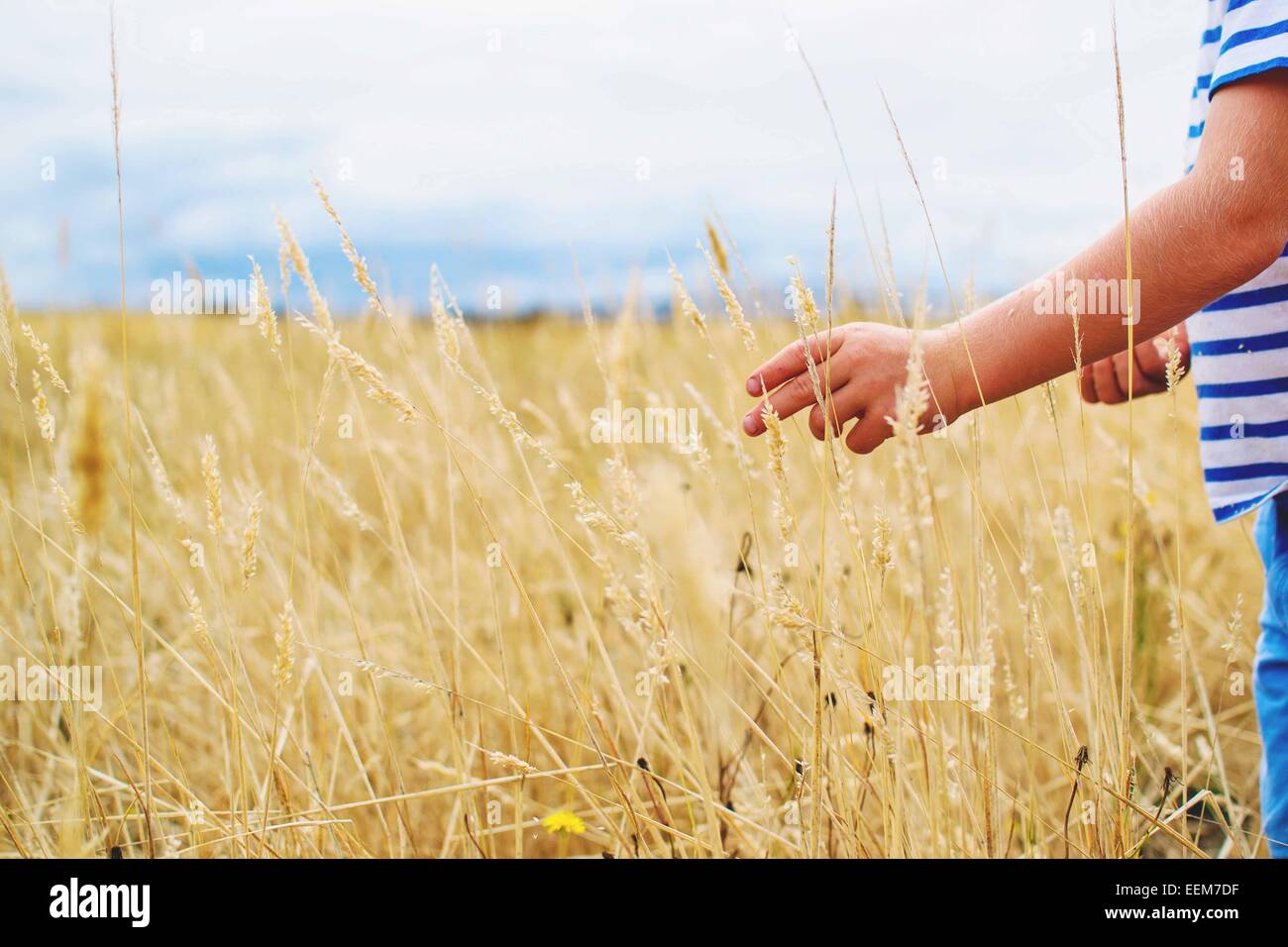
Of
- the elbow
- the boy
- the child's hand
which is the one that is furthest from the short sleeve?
the child's hand

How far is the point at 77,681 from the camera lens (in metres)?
0.94

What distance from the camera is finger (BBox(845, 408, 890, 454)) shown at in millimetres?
833

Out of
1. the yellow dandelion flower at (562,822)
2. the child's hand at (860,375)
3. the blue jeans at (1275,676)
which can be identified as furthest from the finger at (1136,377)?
the yellow dandelion flower at (562,822)

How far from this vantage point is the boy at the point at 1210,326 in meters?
0.74

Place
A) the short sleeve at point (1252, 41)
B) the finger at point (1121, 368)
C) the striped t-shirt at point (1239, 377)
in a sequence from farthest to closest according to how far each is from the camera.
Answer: the finger at point (1121, 368), the striped t-shirt at point (1239, 377), the short sleeve at point (1252, 41)

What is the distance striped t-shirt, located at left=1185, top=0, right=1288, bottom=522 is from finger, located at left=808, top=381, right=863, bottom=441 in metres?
0.50

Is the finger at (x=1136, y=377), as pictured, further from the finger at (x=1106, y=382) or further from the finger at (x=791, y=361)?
the finger at (x=791, y=361)

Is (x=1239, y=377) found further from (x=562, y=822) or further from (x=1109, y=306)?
(x=562, y=822)

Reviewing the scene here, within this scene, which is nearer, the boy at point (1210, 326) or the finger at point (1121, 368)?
the boy at point (1210, 326)

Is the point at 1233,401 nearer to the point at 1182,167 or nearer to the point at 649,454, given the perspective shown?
the point at 1182,167

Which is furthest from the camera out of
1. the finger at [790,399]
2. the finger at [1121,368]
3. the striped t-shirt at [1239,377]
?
the finger at [1121,368]

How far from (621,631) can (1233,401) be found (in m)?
1.16

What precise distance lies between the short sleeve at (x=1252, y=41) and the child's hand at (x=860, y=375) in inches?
12.9
